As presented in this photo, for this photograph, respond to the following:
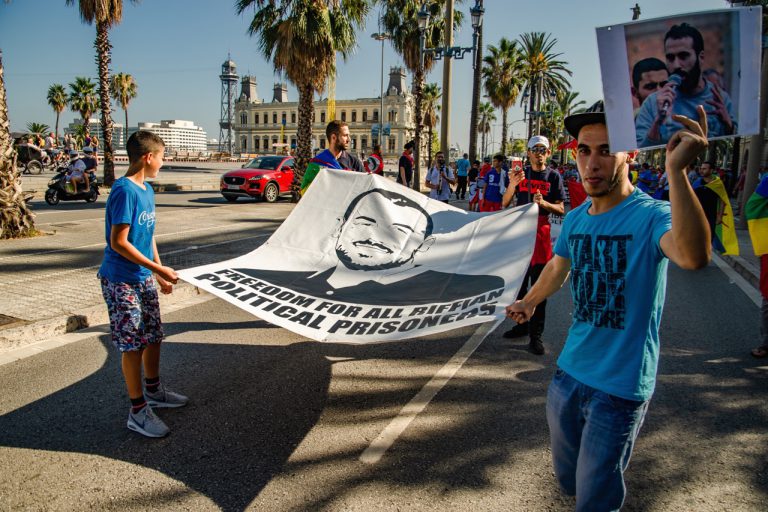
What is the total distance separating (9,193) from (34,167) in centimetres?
2235

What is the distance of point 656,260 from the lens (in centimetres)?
201

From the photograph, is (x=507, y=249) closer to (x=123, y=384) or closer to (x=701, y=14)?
(x=701, y=14)

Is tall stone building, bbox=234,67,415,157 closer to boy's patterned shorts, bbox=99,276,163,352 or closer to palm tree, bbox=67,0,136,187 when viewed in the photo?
A: palm tree, bbox=67,0,136,187

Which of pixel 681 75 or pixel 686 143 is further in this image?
pixel 681 75

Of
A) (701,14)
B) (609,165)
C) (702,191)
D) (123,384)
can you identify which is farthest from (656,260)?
(702,191)

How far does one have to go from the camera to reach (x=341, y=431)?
371cm

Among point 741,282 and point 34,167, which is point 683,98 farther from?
point 34,167

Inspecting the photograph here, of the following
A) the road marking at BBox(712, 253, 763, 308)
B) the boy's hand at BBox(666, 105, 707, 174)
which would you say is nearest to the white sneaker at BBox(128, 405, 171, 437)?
the boy's hand at BBox(666, 105, 707, 174)

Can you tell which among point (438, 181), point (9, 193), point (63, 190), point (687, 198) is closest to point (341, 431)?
point (687, 198)

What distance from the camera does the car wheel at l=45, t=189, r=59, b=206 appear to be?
17.0 m

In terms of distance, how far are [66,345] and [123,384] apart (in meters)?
1.34

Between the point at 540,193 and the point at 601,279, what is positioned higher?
the point at 540,193

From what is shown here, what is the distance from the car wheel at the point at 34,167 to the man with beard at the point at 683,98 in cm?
3259

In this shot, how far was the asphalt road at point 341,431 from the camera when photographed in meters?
2.97
